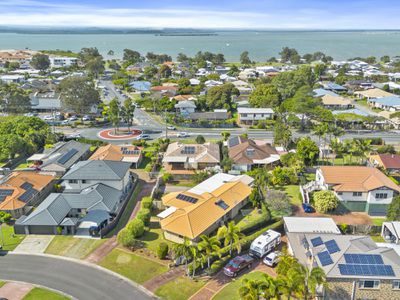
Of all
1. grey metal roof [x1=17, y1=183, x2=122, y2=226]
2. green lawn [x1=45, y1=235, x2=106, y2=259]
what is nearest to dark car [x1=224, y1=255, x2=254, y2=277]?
green lawn [x1=45, y1=235, x2=106, y2=259]

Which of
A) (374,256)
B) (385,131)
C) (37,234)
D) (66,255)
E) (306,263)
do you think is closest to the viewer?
(374,256)

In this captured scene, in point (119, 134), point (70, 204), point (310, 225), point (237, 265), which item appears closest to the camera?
point (237, 265)

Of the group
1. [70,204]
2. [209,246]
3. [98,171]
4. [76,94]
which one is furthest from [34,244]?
[76,94]

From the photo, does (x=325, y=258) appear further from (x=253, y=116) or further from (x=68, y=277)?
(x=253, y=116)

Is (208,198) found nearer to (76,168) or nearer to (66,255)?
(66,255)

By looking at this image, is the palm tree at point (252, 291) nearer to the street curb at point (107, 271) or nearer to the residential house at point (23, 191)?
the street curb at point (107, 271)

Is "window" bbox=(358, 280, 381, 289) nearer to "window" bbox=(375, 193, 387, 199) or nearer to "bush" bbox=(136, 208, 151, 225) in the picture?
"window" bbox=(375, 193, 387, 199)

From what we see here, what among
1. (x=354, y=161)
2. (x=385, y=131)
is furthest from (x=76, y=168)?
(x=385, y=131)
